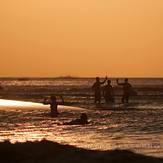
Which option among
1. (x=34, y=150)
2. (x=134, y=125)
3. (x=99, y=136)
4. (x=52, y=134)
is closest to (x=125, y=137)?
(x=99, y=136)

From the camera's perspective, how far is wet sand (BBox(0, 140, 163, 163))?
12.3 metres

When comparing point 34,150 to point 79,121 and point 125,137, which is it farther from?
point 79,121

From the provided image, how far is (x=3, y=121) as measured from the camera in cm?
2578

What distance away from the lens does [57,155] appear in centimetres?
1285

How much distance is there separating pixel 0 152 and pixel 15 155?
0.33m

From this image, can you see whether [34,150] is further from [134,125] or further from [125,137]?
[134,125]

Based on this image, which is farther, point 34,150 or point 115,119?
point 115,119

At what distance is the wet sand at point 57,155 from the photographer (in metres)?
12.3

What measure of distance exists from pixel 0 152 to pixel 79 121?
11629mm

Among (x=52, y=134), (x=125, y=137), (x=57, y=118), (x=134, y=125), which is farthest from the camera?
(x=57, y=118)

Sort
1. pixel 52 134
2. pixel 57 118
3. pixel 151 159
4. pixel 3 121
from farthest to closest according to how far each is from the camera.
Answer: pixel 57 118 < pixel 3 121 < pixel 52 134 < pixel 151 159

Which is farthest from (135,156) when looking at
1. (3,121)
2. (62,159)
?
(3,121)

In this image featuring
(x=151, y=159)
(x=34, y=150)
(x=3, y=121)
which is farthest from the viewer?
(x=3, y=121)

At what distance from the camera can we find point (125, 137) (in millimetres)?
19203
